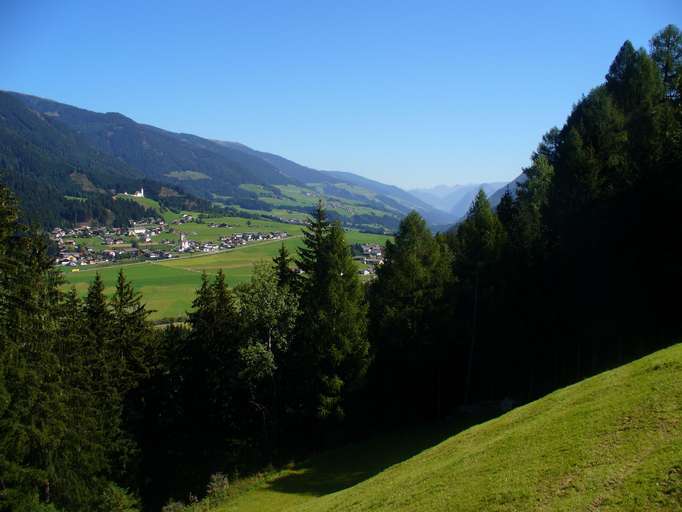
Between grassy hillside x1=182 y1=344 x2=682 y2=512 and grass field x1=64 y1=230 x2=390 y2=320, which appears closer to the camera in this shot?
grassy hillside x1=182 y1=344 x2=682 y2=512

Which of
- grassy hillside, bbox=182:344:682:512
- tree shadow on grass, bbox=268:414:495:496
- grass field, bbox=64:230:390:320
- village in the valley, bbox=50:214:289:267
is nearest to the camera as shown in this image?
grassy hillside, bbox=182:344:682:512

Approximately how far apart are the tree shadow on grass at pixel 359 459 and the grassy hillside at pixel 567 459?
4143 mm

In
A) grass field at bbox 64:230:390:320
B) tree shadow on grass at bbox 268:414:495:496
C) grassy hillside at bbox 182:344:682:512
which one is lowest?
tree shadow on grass at bbox 268:414:495:496

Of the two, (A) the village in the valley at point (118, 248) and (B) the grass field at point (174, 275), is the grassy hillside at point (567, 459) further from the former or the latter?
(A) the village in the valley at point (118, 248)

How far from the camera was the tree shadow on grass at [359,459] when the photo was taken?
1121 inches

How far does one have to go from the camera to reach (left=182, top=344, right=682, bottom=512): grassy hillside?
40.5 feet

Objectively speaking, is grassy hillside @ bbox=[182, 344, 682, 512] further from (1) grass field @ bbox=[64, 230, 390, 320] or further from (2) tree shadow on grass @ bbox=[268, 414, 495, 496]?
(1) grass field @ bbox=[64, 230, 390, 320]

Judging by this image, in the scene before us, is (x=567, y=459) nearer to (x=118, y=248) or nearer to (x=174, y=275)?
(x=174, y=275)

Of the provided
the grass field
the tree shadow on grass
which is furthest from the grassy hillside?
the grass field

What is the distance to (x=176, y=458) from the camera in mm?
37156

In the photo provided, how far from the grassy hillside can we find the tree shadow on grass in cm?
414

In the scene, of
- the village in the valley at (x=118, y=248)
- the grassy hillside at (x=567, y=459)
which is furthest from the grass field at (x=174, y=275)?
the grassy hillside at (x=567, y=459)

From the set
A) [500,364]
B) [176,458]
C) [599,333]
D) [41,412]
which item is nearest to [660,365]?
[599,333]

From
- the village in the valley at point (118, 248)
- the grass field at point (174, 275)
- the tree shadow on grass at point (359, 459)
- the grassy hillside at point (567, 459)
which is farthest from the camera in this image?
the village in the valley at point (118, 248)
